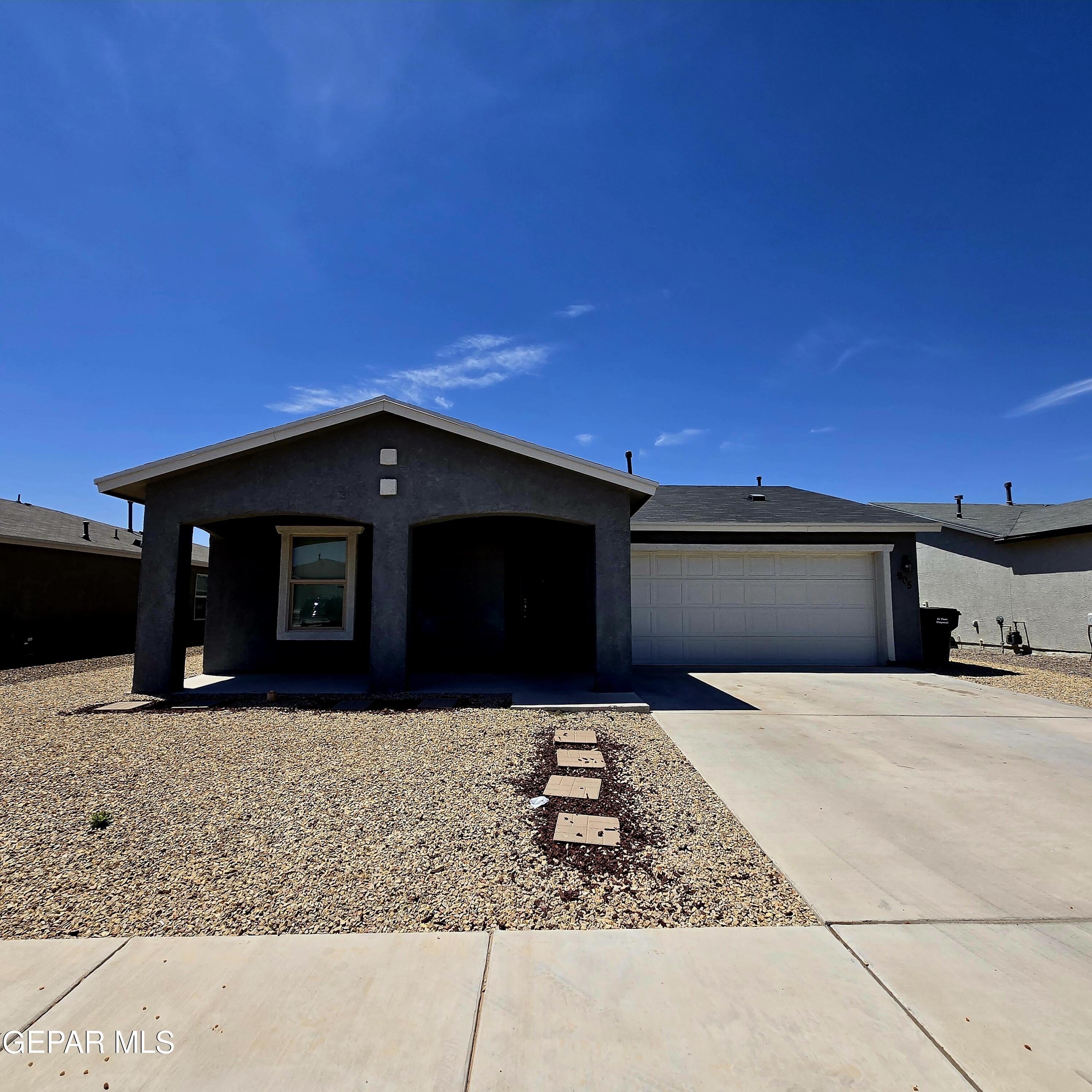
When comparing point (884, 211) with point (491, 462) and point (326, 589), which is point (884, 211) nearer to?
point (491, 462)

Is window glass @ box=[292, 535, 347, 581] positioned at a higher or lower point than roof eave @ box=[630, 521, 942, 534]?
lower

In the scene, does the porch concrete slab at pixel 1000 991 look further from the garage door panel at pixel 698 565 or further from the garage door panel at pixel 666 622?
the garage door panel at pixel 698 565

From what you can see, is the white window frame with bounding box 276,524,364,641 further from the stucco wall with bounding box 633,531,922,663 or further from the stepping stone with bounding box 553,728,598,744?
the stucco wall with bounding box 633,531,922,663

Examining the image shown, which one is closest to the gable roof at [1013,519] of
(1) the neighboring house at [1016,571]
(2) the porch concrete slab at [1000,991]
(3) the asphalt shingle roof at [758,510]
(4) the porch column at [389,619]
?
(1) the neighboring house at [1016,571]

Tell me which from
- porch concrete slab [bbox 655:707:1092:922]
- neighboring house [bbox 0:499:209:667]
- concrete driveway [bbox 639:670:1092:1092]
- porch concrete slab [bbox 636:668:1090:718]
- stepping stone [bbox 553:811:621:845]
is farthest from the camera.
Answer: neighboring house [bbox 0:499:209:667]

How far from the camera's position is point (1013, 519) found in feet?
55.3

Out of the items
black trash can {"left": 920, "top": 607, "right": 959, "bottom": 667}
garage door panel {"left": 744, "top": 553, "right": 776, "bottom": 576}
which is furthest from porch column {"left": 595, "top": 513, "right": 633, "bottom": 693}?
black trash can {"left": 920, "top": 607, "right": 959, "bottom": 667}

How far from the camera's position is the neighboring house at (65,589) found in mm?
12031

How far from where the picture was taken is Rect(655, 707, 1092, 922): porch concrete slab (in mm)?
2824

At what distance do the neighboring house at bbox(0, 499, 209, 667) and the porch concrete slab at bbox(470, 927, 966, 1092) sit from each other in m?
10.9

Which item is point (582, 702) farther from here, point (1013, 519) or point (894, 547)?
point (1013, 519)

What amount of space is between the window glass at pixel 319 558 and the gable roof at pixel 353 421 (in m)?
2.38

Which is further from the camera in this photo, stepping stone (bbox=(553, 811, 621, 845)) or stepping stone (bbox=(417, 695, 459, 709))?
stepping stone (bbox=(417, 695, 459, 709))

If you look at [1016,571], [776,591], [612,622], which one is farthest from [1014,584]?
[612,622]
